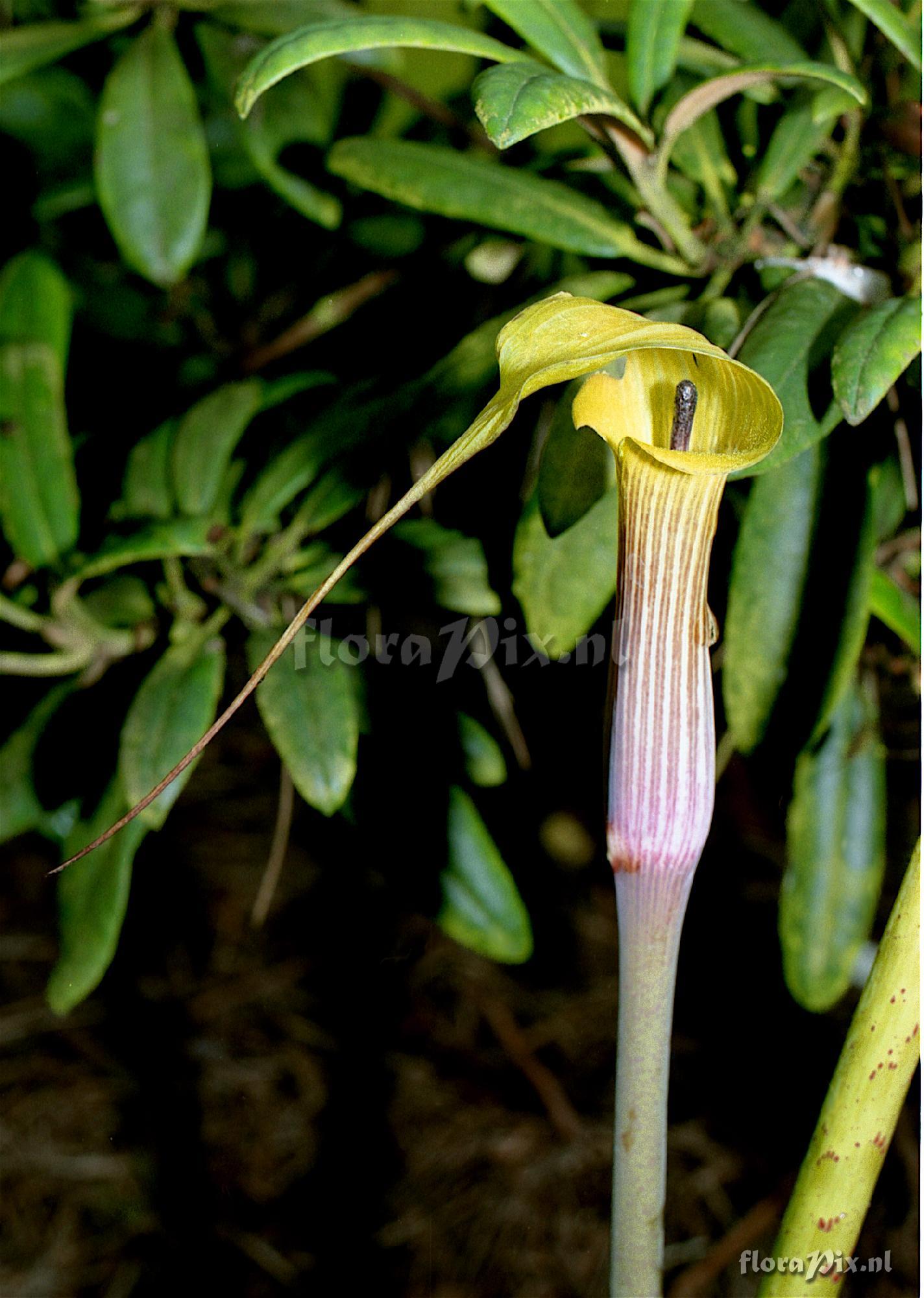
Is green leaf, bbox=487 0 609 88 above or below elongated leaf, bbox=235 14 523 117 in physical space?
above

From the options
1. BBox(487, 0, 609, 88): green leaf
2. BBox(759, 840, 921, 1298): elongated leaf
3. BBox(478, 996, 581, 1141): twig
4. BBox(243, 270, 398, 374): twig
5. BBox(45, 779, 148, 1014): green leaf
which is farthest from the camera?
BBox(478, 996, 581, 1141): twig

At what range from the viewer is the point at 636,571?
1.06 feet

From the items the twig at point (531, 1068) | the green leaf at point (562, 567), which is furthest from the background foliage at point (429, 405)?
the twig at point (531, 1068)

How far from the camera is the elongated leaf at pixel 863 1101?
0.30m

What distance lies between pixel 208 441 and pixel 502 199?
7.6 inches

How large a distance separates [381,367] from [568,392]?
0.31 metres

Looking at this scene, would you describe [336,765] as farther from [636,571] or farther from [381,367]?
[381,367]

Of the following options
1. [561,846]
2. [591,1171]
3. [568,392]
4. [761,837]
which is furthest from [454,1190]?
[568,392]

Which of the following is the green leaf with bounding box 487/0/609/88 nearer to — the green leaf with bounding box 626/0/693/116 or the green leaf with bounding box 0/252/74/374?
the green leaf with bounding box 626/0/693/116

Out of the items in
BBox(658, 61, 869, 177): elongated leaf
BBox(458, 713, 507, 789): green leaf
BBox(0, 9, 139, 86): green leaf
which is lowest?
BBox(458, 713, 507, 789): green leaf

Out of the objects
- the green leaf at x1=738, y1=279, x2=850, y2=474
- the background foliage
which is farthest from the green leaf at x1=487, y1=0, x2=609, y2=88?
the green leaf at x1=738, y1=279, x2=850, y2=474

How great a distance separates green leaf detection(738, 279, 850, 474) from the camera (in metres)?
0.37

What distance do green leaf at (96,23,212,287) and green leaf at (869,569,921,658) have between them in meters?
0.37

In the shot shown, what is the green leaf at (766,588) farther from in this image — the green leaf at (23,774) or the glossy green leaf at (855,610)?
the green leaf at (23,774)
